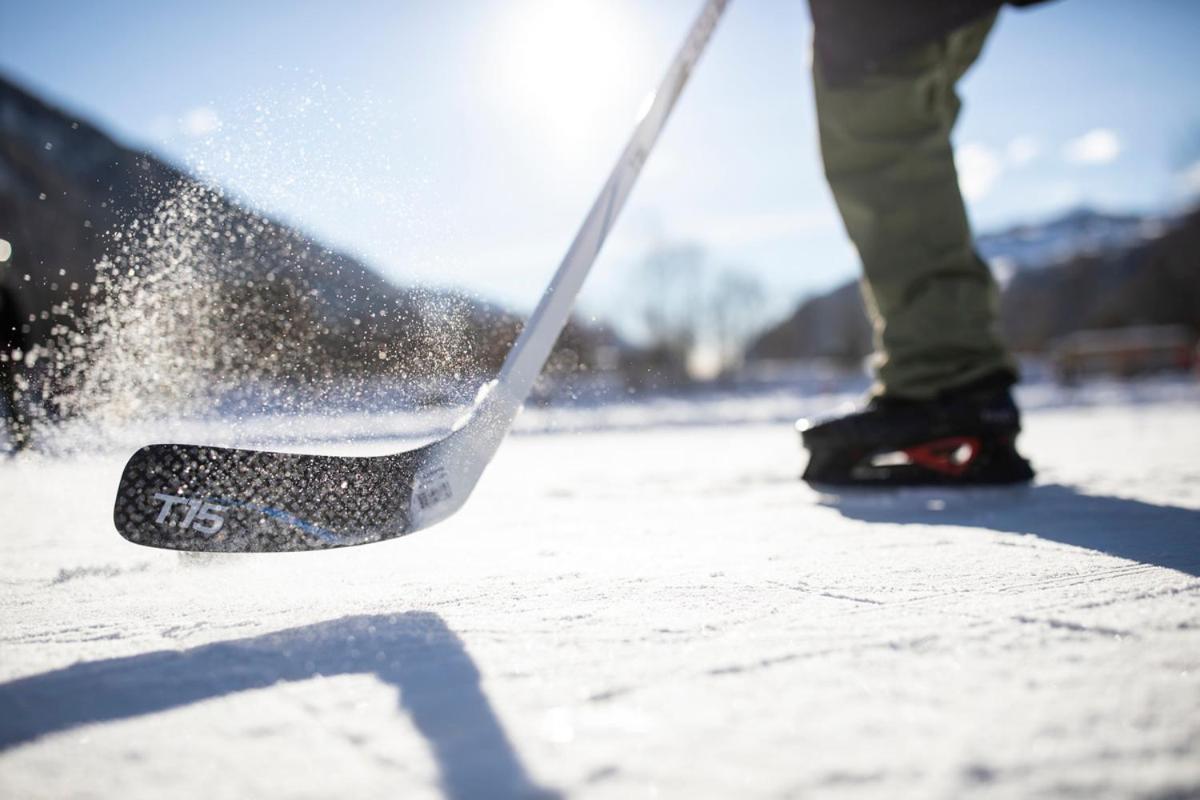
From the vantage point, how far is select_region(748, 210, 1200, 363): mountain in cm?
3584

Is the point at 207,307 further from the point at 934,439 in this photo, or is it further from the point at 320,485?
the point at 934,439

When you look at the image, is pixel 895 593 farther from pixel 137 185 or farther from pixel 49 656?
pixel 137 185

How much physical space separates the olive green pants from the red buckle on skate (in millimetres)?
121

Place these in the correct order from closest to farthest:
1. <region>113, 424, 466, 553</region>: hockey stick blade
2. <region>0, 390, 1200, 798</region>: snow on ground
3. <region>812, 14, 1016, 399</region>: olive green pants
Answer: <region>0, 390, 1200, 798</region>: snow on ground → <region>113, 424, 466, 553</region>: hockey stick blade → <region>812, 14, 1016, 399</region>: olive green pants

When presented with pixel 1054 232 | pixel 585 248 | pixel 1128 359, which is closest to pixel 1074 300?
pixel 1128 359

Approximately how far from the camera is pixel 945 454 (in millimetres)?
1800

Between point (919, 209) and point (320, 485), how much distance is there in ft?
4.82

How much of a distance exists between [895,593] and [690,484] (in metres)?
1.38

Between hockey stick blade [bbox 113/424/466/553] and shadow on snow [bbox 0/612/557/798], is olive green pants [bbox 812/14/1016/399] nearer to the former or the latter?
hockey stick blade [bbox 113/424/466/553]

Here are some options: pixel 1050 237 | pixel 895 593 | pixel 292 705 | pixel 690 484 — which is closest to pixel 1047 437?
pixel 690 484

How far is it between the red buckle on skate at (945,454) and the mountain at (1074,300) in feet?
92.4

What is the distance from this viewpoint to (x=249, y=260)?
4.46ft

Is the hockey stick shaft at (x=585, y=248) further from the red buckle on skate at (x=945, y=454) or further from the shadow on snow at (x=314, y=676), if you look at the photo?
the red buckle on skate at (x=945, y=454)

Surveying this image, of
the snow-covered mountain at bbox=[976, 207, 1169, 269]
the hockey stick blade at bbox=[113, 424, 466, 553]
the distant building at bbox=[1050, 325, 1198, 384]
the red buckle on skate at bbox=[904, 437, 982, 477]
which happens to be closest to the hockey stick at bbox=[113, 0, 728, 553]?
the hockey stick blade at bbox=[113, 424, 466, 553]
